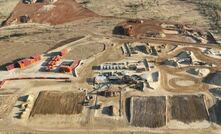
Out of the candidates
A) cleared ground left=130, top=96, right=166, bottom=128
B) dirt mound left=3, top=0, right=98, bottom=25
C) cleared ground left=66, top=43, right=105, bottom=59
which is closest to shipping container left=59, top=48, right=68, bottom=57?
cleared ground left=66, top=43, right=105, bottom=59

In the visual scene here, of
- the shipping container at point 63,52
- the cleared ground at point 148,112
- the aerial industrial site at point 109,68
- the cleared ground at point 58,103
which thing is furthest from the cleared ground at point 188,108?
the shipping container at point 63,52

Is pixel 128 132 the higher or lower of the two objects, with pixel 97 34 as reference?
lower

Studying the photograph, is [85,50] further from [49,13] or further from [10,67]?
[49,13]

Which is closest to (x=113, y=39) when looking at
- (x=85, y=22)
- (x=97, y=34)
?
(x=97, y=34)

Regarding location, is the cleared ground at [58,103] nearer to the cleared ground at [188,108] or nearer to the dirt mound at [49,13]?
the cleared ground at [188,108]

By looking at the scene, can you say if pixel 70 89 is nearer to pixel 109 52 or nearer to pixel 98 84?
pixel 98 84

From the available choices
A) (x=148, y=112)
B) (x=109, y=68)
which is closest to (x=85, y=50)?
(x=109, y=68)
